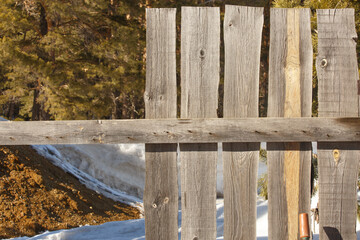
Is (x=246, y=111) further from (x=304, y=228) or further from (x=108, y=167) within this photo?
(x=108, y=167)

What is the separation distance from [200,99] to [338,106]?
863mm

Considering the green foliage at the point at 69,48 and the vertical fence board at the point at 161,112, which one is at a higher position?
the green foliage at the point at 69,48

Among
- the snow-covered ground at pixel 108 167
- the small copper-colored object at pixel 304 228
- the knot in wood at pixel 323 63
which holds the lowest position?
the snow-covered ground at pixel 108 167

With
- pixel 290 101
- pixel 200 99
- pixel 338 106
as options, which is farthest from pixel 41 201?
pixel 338 106

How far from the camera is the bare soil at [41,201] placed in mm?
6027

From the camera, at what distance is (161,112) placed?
2.62 metres

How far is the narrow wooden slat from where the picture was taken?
8.55 feet

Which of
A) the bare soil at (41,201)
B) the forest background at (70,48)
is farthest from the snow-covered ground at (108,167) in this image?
the forest background at (70,48)

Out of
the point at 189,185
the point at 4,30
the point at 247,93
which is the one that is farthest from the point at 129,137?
the point at 4,30

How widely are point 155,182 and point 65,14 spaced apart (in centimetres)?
1069

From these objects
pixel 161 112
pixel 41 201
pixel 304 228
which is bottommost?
pixel 41 201

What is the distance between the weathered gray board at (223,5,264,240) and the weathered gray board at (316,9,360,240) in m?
0.41

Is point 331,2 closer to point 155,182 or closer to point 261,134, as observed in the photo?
point 261,134

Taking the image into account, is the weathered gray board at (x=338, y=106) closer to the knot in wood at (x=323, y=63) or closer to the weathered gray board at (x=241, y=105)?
the knot in wood at (x=323, y=63)
